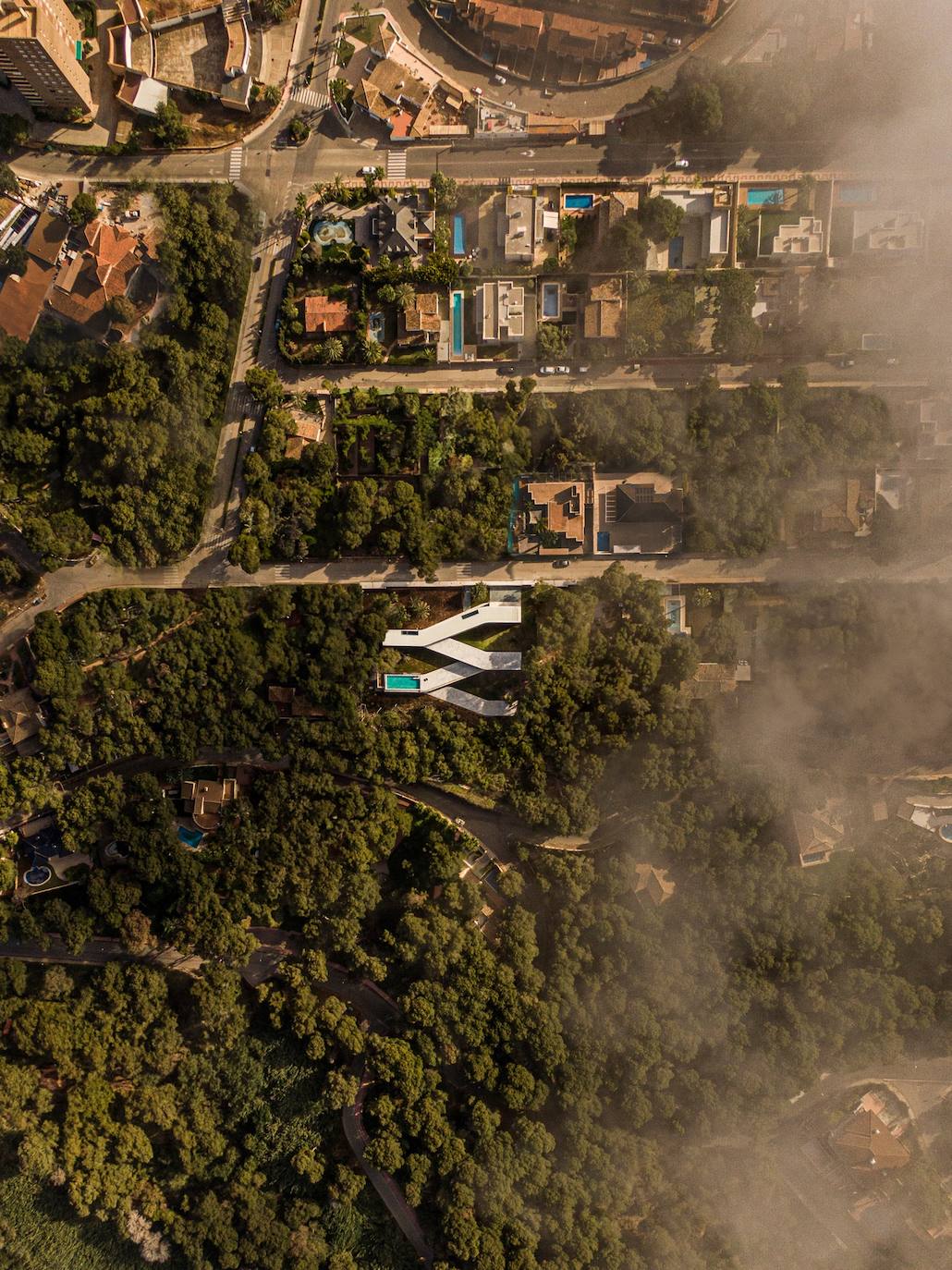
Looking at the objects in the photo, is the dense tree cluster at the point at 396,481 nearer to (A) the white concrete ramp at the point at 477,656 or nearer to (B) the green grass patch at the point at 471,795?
(A) the white concrete ramp at the point at 477,656

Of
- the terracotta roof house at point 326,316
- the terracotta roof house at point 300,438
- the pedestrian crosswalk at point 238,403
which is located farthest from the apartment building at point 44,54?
the terracotta roof house at point 300,438

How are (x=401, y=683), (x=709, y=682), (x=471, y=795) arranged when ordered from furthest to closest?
(x=471, y=795), (x=709, y=682), (x=401, y=683)

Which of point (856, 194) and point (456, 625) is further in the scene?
point (456, 625)

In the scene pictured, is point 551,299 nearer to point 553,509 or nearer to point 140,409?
point 553,509

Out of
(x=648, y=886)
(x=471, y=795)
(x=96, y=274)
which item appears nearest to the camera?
(x=96, y=274)

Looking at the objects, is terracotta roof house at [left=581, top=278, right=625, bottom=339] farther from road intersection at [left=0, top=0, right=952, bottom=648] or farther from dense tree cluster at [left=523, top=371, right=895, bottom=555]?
dense tree cluster at [left=523, top=371, right=895, bottom=555]

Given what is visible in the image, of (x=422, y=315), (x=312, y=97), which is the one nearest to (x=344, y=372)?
(x=422, y=315)
